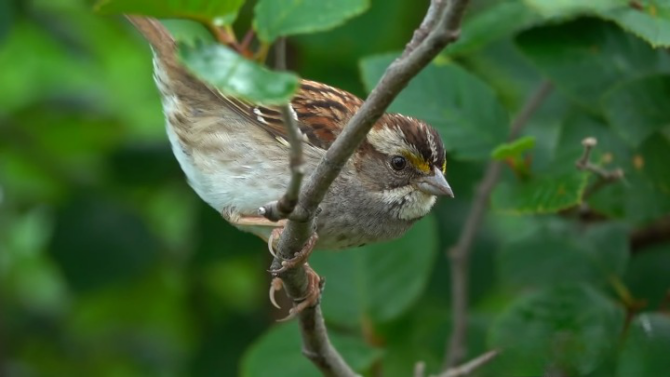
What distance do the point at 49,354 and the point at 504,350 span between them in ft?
8.78

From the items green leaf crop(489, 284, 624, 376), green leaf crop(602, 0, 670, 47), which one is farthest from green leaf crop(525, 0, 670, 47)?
green leaf crop(489, 284, 624, 376)

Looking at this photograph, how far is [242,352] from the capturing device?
462 centimetres

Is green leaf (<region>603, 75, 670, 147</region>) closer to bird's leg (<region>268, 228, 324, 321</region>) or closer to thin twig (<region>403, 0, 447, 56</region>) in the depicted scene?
bird's leg (<region>268, 228, 324, 321</region>)

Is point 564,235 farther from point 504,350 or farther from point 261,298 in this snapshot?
point 261,298

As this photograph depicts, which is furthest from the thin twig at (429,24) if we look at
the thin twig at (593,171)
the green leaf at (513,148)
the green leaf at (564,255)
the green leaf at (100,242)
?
the green leaf at (100,242)

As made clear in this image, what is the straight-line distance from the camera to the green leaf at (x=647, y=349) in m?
3.13

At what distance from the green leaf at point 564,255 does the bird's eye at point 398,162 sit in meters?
0.75

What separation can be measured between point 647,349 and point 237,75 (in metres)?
1.88

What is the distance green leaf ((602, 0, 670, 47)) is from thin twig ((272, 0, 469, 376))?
1161mm

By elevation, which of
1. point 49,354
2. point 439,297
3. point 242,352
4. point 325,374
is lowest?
point 49,354

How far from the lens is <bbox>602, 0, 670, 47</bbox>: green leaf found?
293 centimetres

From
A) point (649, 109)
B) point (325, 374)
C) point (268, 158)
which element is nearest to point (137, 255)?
point (268, 158)

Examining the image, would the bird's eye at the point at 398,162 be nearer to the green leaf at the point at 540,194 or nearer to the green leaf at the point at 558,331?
the green leaf at the point at 540,194

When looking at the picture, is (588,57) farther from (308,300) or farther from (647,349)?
(308,300)
